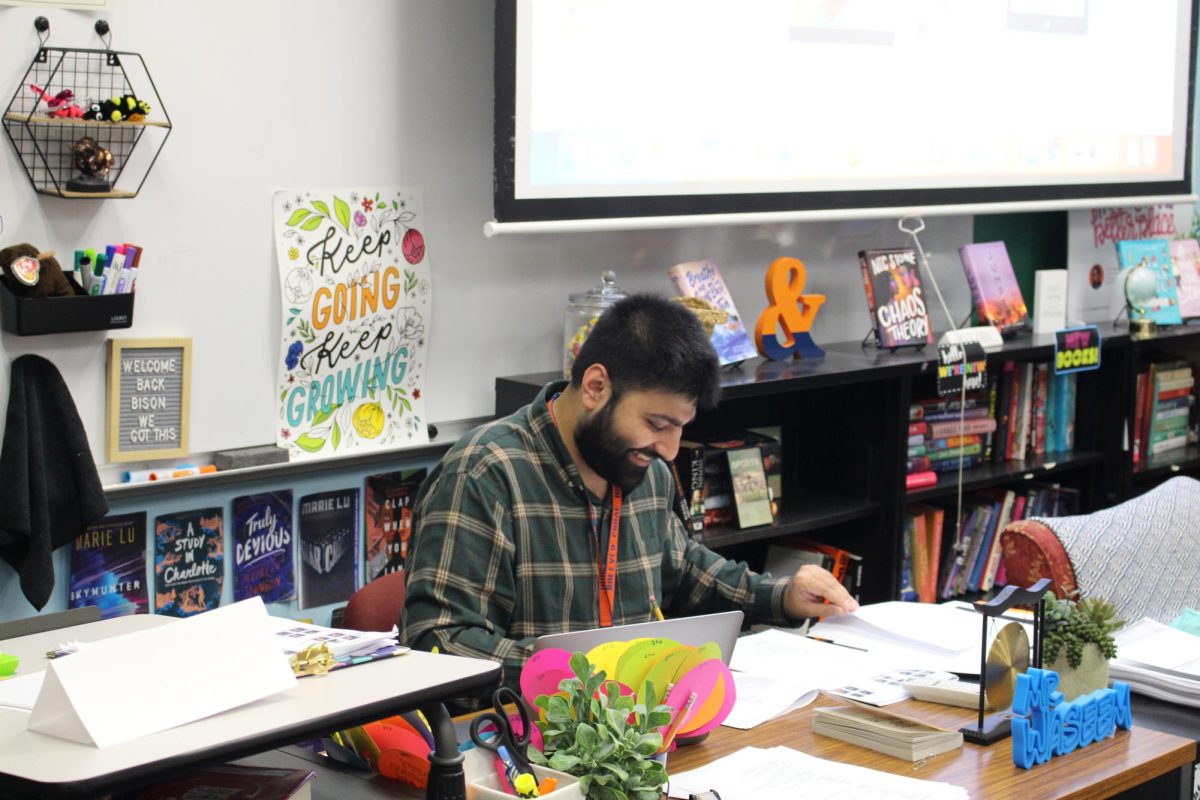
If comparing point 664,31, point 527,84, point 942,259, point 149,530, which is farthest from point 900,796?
point 942,259

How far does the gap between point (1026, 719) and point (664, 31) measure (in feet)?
6.17

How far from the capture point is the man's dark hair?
214 cm

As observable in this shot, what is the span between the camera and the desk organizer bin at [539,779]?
1.38m

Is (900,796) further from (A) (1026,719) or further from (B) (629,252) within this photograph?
(B) (629,252)

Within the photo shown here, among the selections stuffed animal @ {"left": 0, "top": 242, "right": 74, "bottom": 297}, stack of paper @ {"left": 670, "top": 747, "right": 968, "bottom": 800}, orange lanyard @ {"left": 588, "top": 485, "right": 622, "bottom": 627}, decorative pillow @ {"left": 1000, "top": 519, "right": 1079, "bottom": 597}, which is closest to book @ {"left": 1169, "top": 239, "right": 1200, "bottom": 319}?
decorative pillow @ {"left": 1000, "top": 519, "right": 1079, "bottom": 597}

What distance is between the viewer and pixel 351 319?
286 centimetres

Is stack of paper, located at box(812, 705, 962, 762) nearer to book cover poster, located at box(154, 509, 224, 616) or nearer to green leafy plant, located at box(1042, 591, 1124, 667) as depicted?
green leafy plant, located at box(1042, 591, 1124, 667)

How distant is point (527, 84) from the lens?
2881 millimetres

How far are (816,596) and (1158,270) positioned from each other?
8.55 ft

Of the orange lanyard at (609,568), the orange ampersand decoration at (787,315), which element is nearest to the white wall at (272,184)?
the orange ampersand decoration at (787,315)

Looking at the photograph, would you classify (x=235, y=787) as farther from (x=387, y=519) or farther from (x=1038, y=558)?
(x=1038, y=558)

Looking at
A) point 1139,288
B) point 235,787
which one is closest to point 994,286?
point 1139,288

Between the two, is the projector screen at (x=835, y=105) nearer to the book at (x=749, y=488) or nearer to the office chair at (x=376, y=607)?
the book at (x=749, y=488)

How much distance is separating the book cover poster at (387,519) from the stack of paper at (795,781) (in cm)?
134
